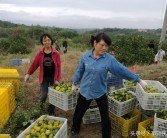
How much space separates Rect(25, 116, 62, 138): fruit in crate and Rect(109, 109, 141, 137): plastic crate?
39.2 inches

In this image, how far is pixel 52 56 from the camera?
4.56 metres

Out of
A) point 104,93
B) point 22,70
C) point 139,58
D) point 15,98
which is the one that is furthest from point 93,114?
point 139,58

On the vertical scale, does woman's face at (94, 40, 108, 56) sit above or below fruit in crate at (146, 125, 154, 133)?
above

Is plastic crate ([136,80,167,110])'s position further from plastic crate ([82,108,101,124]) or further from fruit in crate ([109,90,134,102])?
plastic crate ([82,108,101,124])

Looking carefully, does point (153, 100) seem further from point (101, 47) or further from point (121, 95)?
point (101, 47)

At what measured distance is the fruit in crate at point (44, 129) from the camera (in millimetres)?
3381

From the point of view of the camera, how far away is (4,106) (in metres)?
4.43

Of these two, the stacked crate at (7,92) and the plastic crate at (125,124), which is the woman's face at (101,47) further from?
the stacked crate at (7,92)

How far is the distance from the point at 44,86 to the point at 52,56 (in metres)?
0.57

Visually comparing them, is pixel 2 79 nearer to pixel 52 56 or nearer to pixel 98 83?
pixel 52 56

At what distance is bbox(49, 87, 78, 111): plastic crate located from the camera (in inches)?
162

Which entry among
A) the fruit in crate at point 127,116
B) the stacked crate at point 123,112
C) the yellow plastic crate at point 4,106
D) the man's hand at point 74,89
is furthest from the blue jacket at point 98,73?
the yellow plastic crate at point 4,106

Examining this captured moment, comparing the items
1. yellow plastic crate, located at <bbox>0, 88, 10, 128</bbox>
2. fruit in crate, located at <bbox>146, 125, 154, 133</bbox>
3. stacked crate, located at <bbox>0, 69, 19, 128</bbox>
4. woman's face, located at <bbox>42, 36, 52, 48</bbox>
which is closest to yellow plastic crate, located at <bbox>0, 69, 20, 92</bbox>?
stacked crate, located at <bbox>0, 69, 19, 128</bbox>

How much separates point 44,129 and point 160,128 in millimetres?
1537
